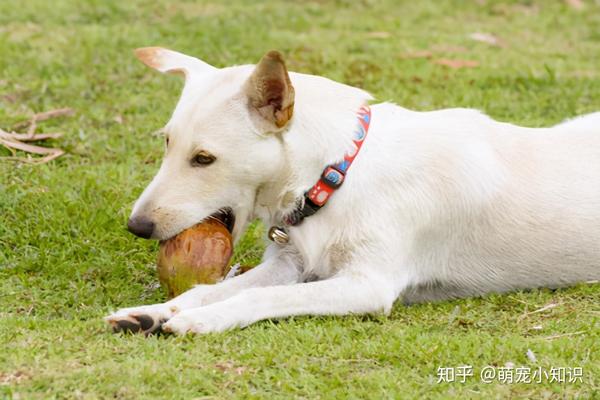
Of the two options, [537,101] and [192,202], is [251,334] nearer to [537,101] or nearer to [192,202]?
[192,202]

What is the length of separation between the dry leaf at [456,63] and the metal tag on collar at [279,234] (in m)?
4.76

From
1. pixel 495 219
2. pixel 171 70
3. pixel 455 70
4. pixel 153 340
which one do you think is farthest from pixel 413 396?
pixel 455 70

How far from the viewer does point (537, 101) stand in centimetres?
880

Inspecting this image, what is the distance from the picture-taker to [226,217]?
526 centimetres

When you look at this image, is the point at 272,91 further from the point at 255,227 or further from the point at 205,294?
the point at 255,227

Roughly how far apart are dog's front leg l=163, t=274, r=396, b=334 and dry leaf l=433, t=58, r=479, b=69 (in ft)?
16.1

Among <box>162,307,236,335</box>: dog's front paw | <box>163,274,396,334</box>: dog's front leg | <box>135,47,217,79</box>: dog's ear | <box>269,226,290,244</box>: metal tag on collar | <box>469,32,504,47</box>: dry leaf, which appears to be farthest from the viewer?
<box>469,32,504,47</box>: dry leaf

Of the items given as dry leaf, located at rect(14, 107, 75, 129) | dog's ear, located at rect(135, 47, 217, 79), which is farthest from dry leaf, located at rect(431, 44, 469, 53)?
dog's ear, located at rect(135, 47, 217, 79)

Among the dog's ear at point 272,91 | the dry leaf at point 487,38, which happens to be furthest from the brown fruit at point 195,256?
the dry leaf at point 487,38

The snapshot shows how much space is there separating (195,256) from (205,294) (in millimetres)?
192

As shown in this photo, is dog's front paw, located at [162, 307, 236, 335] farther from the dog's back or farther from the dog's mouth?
the dog's back

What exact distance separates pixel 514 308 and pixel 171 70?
2.13 m

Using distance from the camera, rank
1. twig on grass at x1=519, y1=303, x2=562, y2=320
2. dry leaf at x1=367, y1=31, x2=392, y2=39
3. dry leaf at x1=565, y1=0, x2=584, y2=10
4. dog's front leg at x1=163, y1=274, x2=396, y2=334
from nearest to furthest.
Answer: dog's front leg at x1=163, y1=274, x2=396, y2=334 < twig on grass at x1=519, y1=303, x2=562, y2=320 < dry leaf at x1=367, y1=31, x2=392, y2=39 < dry leaf at x1=565, y1=0, x2=584, y2=10

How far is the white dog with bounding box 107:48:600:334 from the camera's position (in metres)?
4.98
